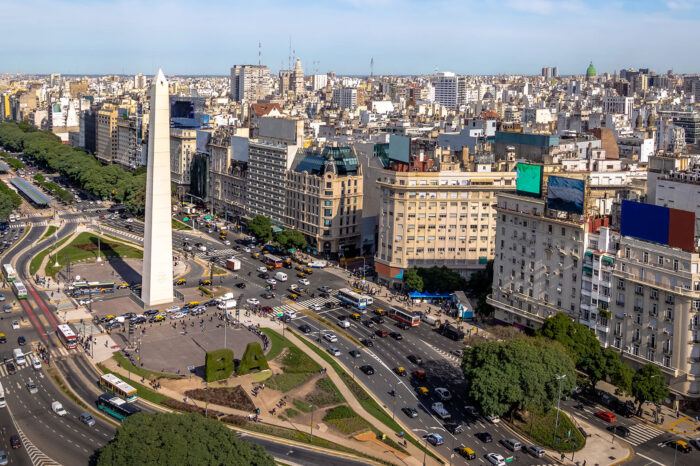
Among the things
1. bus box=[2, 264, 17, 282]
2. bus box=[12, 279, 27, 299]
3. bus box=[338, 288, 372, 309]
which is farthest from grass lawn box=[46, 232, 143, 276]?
bus box=[338, 288, 372, 309]

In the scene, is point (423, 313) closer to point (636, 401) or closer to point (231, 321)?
point (231, 321)

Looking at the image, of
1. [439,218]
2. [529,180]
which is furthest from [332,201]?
[529,180]

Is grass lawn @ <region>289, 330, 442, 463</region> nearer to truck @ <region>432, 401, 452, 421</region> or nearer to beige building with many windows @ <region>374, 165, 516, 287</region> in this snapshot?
truck @ <region>432, 401, 452, 421</region>

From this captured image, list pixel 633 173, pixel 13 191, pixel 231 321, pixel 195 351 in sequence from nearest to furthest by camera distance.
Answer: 1. pixel 195 351
2. pixel 231 321
3. pixel 633 173
4. pixel 13 191

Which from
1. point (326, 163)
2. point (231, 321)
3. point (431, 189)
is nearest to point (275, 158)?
point (326, 163)

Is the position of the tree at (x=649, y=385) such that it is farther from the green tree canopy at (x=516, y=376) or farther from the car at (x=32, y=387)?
the car at (x=32, y=387)

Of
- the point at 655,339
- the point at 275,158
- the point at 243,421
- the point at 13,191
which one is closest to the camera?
the point at 243,421

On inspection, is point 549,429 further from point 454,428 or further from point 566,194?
point 566,194
